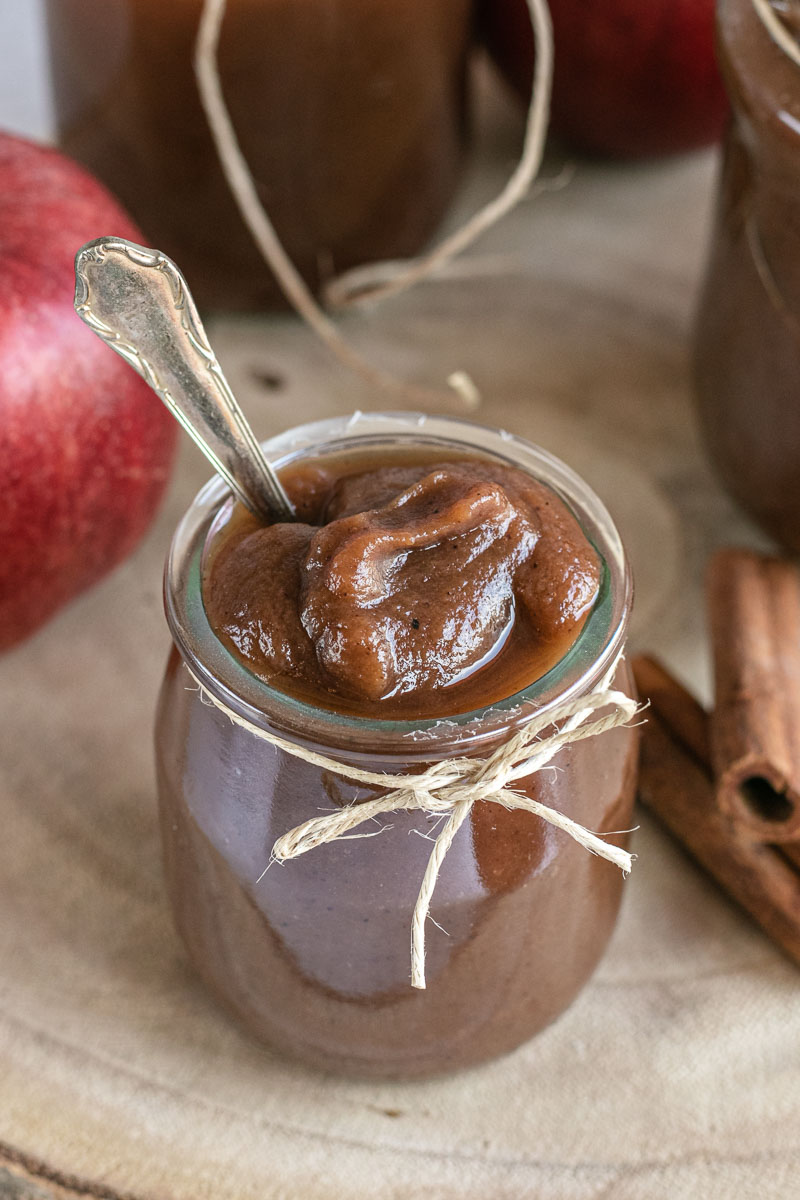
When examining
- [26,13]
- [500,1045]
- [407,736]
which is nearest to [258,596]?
[407,736]

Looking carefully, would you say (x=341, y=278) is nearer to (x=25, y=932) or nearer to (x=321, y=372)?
(x=321, y=372)

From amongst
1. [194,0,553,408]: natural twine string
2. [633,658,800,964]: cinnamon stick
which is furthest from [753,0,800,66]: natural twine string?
[633,658,800,964]: cinnamon stick

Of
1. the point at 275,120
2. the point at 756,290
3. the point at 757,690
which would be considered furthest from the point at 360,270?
the point at 757,690

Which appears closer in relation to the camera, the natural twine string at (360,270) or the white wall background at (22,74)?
the natural twine string at (360,270)

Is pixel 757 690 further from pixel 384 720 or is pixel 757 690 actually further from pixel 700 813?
pixel 384 720

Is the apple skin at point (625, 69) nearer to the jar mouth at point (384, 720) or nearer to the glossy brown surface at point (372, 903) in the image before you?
the jar mouth at point (384, 720)

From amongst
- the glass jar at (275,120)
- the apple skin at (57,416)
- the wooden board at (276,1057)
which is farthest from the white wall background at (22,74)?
the wooden board at (276,1057)

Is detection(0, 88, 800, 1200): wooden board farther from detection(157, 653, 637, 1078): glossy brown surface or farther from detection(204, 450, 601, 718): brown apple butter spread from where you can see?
detection(204, 450, 601, 718): brown apple butter spread
